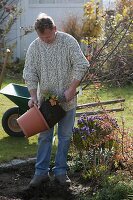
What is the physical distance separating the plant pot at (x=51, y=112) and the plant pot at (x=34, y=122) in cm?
5

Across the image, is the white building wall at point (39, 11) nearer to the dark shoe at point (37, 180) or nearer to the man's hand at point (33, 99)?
the man's hand at point (33, 99)

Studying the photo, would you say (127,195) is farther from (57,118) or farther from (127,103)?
(127,103)

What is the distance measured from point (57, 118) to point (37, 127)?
8.6 inches

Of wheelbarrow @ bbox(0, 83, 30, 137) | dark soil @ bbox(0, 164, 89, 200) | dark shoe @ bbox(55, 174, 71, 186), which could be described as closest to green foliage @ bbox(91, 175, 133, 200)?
dark soil @ bbox(0, 164, 89, 200)

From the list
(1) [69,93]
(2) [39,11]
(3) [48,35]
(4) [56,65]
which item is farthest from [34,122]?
(2) [39,11]

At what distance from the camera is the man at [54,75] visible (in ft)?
15.2

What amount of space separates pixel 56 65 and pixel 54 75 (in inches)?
4.1

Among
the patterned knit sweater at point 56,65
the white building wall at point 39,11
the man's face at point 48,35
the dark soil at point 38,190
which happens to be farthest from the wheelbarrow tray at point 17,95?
the white building wall at point 39,11

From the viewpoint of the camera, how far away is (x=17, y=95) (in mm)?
6973

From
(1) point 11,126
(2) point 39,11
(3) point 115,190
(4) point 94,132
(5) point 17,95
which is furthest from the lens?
(2) point 39,11

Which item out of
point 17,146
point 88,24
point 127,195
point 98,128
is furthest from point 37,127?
point 88,24

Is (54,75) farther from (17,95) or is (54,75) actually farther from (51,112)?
(17,95)

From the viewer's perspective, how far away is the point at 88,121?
513 centimetres

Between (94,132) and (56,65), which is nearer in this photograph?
(56,65)
